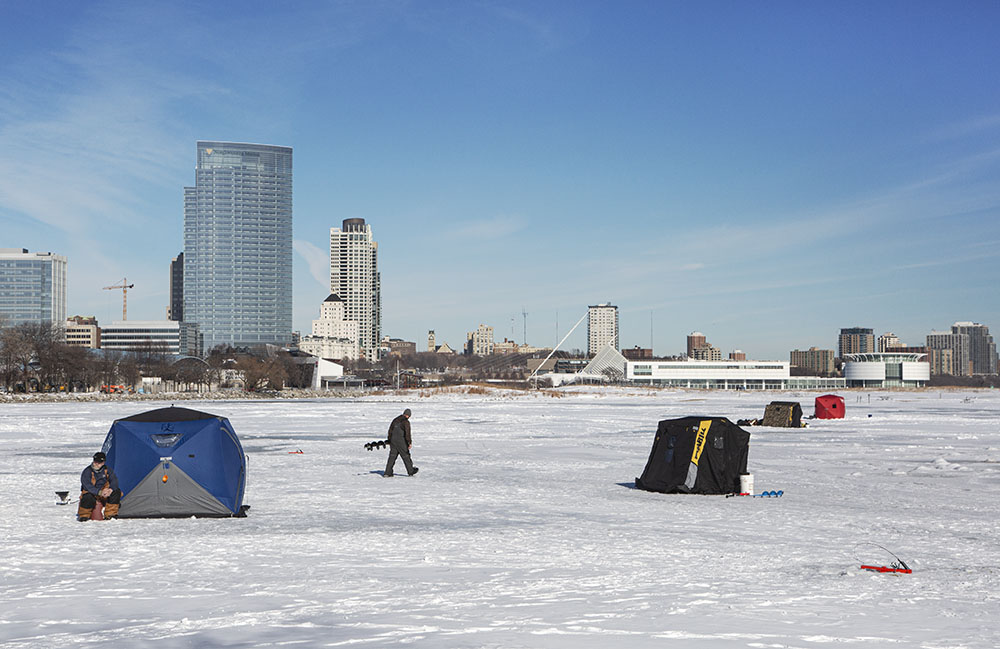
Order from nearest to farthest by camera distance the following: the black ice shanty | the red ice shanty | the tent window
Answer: the tent window
the black ice shanty
the red ice shanty

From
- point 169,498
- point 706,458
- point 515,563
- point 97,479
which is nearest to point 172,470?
point 169,498

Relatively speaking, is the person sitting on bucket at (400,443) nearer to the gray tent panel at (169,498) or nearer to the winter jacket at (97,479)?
the gray tent panel at (169,498)

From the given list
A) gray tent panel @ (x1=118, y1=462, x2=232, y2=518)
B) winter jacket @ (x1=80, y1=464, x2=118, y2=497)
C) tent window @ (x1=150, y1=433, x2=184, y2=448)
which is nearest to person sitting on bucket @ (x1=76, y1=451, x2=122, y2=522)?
winter jacket @ (x1=80, y1=464, x2=118, y2=497)

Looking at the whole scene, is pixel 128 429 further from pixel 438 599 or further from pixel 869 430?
pixel 869 430

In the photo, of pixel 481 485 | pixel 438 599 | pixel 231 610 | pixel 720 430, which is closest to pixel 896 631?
pixel 438 599

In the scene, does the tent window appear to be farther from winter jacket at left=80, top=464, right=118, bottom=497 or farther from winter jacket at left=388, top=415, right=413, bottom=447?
winter jacket at left=388, top=415, right=413, bottom=447

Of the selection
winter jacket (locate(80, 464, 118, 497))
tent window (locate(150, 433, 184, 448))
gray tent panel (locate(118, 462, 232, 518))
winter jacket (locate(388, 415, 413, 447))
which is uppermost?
tent window (locate(150, 433, 184, 448))

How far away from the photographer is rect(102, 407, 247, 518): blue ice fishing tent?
1705 centimetres

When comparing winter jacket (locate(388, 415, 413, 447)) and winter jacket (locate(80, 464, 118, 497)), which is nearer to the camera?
winter jacket (locate(80, 464, 118, 497))

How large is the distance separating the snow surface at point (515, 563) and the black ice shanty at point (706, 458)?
2.01ft

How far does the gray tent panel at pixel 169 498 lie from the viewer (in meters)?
17.0

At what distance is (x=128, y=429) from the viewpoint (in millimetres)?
17297

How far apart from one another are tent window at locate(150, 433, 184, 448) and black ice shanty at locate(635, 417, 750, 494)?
10343 millimetres

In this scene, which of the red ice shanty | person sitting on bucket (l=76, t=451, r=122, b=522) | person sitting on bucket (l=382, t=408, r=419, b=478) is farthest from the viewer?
the red ice shanty
